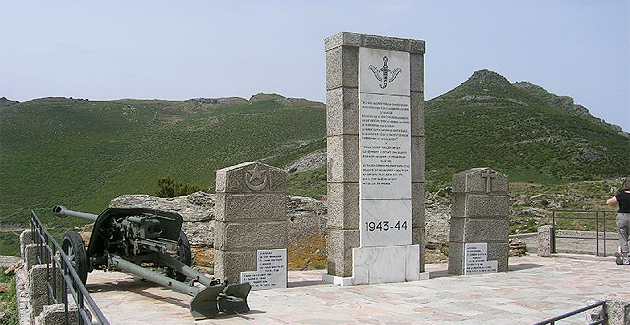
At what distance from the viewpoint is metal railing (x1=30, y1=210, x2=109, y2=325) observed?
495cm

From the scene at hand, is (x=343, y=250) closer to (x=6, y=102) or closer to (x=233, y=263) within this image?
(x=233, y=263)

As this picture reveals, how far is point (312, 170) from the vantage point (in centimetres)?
4194

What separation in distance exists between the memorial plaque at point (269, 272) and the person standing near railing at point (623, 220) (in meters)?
6.95

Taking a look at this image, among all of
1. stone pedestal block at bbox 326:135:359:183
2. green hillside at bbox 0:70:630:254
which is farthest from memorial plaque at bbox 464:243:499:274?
green hillside at bbox 0:70:630:254

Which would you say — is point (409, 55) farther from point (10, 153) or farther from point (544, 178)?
point (10, 153)

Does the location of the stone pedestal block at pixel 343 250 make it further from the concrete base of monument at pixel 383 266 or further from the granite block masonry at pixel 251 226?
the granite block masonry at pixel 251 226

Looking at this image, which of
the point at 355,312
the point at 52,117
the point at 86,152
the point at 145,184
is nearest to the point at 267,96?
the point at 52,117

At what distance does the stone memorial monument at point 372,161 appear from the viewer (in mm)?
11047

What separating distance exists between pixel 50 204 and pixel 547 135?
33.1 m

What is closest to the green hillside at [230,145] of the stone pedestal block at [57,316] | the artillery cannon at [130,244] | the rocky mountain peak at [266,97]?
the artillery cannon at [130,244]

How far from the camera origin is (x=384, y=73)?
11.5 metres

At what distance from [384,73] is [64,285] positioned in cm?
693

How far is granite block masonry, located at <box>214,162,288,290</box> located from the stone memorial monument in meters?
1.02

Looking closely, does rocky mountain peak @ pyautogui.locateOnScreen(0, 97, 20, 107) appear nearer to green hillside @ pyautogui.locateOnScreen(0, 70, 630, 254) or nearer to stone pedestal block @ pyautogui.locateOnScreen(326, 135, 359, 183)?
green hillside @ pyautogui.locateOnScreen(0, 70, 630, 254)
